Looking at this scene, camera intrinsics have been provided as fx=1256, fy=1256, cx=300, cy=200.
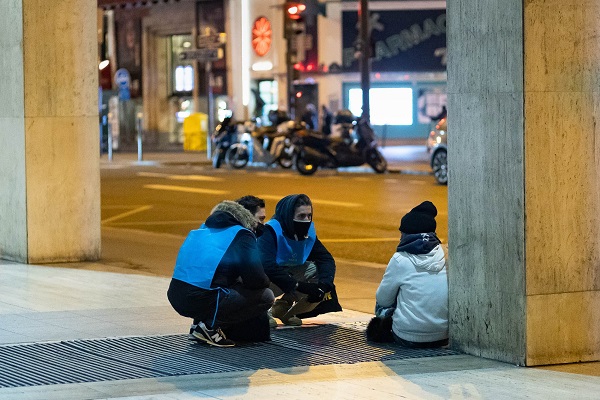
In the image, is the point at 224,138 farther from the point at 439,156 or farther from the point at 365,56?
the point at 439,156

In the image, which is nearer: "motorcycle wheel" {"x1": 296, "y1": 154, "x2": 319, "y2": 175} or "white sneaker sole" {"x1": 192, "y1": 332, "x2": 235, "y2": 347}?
"white sneaker sole" {"x1": 192, "y1": 332, "x2": 235, "y2": 347}


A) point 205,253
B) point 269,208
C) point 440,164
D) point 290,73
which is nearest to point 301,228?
point 205,253

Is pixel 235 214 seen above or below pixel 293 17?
below

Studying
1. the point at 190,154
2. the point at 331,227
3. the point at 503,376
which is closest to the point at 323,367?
the point at 503,376

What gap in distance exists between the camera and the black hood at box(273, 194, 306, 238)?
927 centimetres

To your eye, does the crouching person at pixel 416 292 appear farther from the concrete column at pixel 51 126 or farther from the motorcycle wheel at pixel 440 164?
the motorcycle wheel at pixel 440 164

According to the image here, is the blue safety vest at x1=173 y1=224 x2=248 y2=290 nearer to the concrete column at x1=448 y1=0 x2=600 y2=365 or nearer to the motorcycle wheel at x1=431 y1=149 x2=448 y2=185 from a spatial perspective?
the concrete column at x1=448 y1=0 x2=600 y2=365

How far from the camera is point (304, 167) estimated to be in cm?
2911

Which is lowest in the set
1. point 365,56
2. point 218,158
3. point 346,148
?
point 218,158

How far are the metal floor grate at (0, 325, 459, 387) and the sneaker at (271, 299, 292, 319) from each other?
31 centimetres

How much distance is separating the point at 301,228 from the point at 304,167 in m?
19.7

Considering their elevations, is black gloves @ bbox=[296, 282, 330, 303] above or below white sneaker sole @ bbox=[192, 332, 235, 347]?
above

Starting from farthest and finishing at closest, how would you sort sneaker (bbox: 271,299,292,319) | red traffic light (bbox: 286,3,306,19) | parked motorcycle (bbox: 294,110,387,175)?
red traffic light (bbox: 286,3,306,19) → parked motorcycle (bbox: 294,110,387,175) → sneaker (bbox: 271,299,292,319)

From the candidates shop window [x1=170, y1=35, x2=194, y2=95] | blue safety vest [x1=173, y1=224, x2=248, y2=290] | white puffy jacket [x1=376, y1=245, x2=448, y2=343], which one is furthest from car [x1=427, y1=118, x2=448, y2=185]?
shop window [x1=170, y1=35, x2=194, y2=95]
